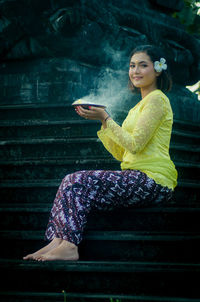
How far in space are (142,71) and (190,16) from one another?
22.1 feet

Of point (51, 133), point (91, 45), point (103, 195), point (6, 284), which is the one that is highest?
point (91, 45)

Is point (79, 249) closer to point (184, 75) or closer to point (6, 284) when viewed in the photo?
point (6, 284)

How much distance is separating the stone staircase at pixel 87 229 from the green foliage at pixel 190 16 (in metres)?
5.23

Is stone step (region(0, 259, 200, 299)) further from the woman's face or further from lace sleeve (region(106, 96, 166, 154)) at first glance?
the woman's face

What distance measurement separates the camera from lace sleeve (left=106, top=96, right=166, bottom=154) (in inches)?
128

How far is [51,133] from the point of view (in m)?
5.01

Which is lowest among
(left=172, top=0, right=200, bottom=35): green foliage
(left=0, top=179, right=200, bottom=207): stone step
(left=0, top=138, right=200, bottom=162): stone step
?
(left=0, top=179, right=200, bottom=207): stone step

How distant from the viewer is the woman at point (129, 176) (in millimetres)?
3086

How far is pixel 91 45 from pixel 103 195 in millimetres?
3238

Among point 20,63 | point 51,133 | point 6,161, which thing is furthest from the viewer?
point 20,63

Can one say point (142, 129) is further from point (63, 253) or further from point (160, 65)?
point (63, 253)

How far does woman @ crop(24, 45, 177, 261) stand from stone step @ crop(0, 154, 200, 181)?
0.73 m

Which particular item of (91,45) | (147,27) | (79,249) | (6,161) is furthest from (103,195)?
(147,27)

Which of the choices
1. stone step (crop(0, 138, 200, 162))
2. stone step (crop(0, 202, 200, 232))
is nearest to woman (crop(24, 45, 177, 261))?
stone step (crop(0, 202, 200, 232))
